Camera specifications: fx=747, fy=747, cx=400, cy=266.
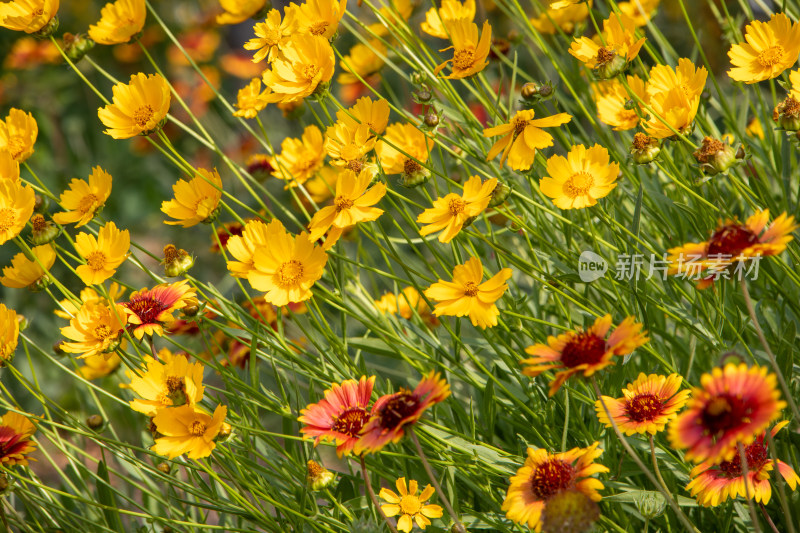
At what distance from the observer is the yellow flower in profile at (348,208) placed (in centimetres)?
83

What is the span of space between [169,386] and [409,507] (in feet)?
0.93

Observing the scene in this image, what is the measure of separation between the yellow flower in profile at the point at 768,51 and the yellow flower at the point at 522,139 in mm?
242

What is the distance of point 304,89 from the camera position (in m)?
0.91

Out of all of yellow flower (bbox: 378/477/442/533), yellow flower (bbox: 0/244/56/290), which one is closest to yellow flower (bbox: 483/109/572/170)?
yellow flower (bbox: 378/477/442/533)

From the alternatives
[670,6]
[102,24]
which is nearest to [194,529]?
[102,24]

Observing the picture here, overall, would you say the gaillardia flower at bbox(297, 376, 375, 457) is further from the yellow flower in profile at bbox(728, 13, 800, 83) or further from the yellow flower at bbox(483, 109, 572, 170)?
the yellow flower in profile at bbox(728, 13, 800, 83)

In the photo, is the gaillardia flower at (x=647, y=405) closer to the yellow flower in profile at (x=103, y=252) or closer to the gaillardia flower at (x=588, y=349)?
the gaillardia flower at (x=588, y=349)

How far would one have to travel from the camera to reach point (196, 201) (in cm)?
97

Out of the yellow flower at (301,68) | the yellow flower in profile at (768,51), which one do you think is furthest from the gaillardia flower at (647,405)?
the yellow flower at (301,68)

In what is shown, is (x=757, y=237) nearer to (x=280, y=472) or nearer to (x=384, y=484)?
(x=280, y=472)

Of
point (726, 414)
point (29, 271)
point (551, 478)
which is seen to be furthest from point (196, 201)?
point (726, 414)

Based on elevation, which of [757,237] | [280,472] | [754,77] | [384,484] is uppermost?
[757,237]

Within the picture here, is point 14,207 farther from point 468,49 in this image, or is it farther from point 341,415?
point 468,49

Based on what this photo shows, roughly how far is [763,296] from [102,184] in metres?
0.86
